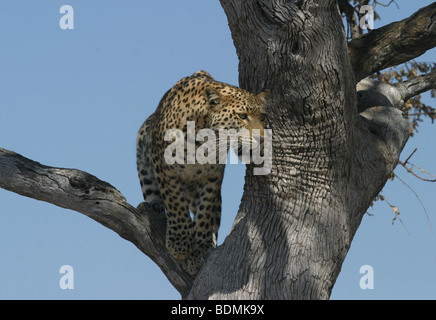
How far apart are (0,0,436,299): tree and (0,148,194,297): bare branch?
0.01 m

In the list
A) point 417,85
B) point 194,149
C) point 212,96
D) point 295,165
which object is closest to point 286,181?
point 295,165

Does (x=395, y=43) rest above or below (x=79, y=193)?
above

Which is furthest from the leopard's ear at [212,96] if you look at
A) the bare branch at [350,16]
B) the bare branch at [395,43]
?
the bare branch at [350,16]

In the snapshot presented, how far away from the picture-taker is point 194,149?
297 inches

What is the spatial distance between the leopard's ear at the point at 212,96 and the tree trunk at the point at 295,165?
13.4 inches

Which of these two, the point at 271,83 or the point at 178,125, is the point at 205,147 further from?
the point at 271,83

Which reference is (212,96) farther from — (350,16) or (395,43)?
(350,16)

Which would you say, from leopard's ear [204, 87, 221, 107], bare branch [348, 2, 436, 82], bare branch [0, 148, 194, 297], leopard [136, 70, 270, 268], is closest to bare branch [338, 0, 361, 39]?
bare branch [348, 2, 436, 82]

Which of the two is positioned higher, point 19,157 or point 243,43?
point 243,43

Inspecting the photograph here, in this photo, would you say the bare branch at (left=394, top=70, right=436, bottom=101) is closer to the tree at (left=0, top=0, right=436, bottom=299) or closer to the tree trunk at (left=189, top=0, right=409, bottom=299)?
the tree at (left=0, top=0, right=436, bottom=299)

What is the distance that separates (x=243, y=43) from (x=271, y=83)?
1.67 ft

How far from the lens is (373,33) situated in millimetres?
9211

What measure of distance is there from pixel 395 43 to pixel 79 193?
4292mm

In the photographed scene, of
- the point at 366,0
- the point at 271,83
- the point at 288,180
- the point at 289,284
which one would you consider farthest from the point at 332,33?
the point at 366,0
